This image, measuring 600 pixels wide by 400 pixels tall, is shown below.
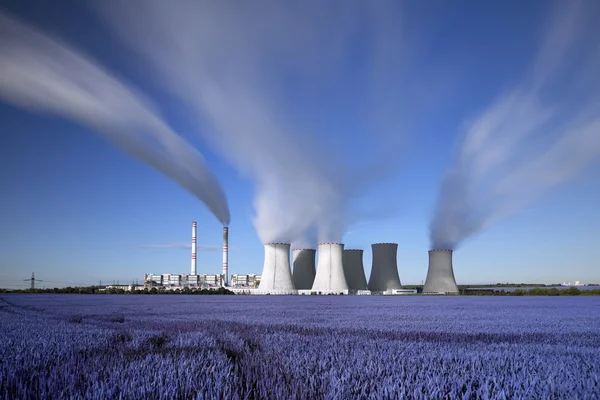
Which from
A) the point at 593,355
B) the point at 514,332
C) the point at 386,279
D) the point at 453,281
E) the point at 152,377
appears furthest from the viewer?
the point at 386,279

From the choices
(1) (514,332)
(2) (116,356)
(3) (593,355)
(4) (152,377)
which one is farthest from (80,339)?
(1) (514,332)

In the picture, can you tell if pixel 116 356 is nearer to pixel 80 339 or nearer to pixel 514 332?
pixel 80 339

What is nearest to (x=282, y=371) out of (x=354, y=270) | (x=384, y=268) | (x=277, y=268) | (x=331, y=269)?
(x=277, y=268)

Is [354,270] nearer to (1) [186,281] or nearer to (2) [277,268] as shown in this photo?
(2) [277,268]

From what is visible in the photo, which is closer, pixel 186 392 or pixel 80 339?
pixel 186 392

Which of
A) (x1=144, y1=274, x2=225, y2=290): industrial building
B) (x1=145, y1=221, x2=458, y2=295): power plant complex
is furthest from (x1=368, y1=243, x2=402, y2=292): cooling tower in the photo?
(x1=144, y1=274, x2=225, y2=290): industrial building
